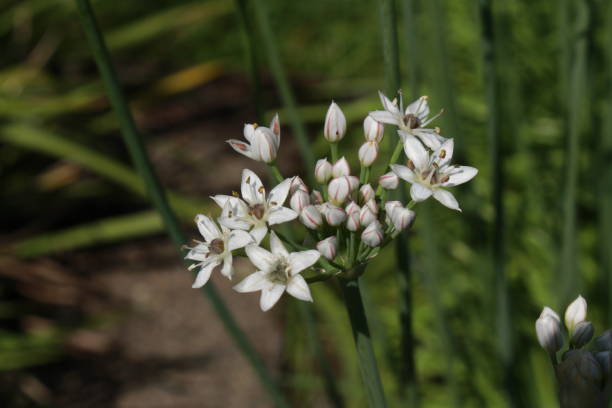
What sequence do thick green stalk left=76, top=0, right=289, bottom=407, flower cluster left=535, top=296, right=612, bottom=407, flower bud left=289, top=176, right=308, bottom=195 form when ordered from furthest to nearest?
thick green stalk left=76, top=0, right=289, bottom=407 < flower bud left=289, top=176, right=308, bottom=195 < flower cluster left=535, top=296, right=612, bottom=407

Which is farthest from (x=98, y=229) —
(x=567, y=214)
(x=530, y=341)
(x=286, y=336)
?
(x=567, y=214)

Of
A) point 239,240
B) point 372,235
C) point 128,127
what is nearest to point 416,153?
point 372,235

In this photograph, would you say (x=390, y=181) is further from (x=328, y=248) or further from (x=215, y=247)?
(x=215, y=247)

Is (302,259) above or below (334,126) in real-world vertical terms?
below

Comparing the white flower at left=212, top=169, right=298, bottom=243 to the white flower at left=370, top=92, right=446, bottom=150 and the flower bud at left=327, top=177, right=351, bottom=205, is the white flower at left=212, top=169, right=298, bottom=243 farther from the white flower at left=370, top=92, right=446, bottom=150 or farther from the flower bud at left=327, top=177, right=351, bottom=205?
the white flower at left=370, top=92, right=446, bottom=150

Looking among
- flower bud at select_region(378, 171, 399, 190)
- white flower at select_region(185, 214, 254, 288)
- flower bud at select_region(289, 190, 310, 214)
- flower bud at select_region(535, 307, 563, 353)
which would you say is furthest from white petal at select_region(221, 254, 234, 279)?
flower bud at select_region(535, 307, 563, 353)

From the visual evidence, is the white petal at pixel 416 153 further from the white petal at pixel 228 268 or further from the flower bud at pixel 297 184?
the white petal at pixel 228 268
